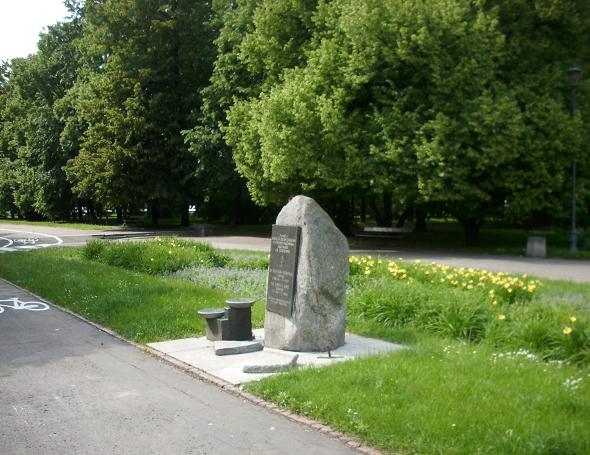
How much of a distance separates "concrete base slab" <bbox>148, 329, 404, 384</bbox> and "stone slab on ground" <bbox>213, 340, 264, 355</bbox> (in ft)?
0.25

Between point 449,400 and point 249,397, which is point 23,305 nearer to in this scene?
point 249,397

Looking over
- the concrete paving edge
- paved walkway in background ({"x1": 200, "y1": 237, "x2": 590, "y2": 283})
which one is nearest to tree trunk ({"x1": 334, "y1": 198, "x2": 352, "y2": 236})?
paved walkway in background ({"x1": 200, "y1": 237, "x2": 590, "y2": 283})

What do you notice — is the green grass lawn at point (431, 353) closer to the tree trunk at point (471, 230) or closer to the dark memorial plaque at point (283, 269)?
the dark memorial plaque at point (283, 269)

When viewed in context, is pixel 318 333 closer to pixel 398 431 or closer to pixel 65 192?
pixel 398 431

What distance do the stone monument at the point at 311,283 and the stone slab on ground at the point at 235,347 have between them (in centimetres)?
28

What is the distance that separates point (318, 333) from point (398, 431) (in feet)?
9.99

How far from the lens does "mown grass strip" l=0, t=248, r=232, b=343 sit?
31.6 ft

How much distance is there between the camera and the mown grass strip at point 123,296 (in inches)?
380

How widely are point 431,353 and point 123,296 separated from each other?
21.6 ft

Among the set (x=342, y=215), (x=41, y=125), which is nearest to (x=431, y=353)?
(x=342, y=215)

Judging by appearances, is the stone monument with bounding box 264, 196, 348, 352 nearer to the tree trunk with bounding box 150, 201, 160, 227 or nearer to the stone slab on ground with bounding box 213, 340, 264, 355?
the stone slab on ground with bounding box 213, 340, 264, 355

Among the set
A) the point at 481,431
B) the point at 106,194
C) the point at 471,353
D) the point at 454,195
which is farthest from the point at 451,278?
the point at 106,194

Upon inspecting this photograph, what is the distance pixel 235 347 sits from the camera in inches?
317

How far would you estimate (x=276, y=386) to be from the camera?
638 cm
